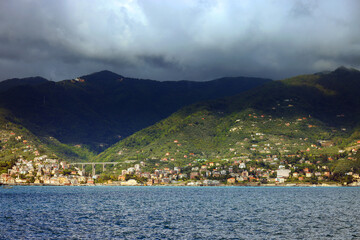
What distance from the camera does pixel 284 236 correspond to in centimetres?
4775

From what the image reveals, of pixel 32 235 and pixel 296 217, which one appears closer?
pixel 32 235

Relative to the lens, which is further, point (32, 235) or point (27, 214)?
point (27, 214)

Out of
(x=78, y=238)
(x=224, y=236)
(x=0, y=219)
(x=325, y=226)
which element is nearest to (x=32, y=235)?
(x=78, y=238)

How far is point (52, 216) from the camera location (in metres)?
67.5

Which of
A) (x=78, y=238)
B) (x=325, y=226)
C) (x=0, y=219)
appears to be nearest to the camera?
(x=78, y=238)

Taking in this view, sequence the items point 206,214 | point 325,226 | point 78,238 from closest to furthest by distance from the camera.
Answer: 1. point 78,238
2. point 325,226
3. point 206,214

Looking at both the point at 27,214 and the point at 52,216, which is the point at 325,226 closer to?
the point at 52,216

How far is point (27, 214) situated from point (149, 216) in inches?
853

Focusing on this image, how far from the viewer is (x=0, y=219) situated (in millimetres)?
62938

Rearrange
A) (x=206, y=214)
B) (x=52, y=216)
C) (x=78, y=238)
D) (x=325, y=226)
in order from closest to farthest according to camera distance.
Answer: (x=78, y=238), (x=325, y=226), (x=52, y=216), (x=206, y=214)

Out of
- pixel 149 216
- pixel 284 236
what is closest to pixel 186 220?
pixel 149 216

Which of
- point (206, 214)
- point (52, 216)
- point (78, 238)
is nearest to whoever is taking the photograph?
point (78, 238)

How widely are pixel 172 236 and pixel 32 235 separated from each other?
666 inches

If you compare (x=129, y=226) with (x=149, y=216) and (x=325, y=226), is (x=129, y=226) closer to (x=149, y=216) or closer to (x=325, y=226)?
(x=149, y=216)
